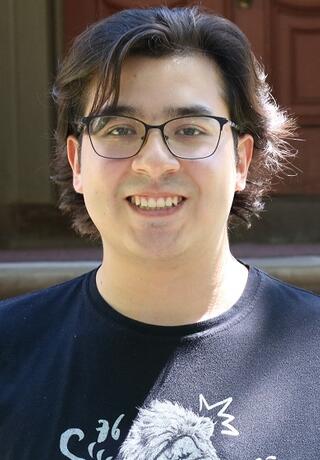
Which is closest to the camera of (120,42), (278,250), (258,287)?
(120,42)

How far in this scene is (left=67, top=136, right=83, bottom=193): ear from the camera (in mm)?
1949

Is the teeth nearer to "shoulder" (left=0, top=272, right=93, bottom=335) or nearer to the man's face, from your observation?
the man's face

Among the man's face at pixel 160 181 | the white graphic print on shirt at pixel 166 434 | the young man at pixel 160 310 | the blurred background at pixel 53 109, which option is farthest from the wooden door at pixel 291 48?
the white graphic print on shirt at pixel 166 434

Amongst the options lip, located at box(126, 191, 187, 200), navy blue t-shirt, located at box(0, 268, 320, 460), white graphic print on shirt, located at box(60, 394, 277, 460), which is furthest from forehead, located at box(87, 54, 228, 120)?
white graphic print on shirt, located at box(60, 394, 277, 460)

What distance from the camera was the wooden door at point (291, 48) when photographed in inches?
174

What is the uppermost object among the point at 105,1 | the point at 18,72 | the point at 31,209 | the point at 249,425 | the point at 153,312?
the point at 105,1

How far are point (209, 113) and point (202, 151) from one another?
9cm

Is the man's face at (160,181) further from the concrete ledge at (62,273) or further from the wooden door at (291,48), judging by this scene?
the wooden door at (291,48)

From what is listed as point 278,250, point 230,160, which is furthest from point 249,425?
point 278,250

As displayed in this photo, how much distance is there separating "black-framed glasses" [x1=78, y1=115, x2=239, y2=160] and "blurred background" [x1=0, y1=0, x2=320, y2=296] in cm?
225

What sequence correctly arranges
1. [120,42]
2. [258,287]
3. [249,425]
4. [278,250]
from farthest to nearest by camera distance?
1. [278,250]
2. [258,287]
3. [120,42]
4. [249,425]

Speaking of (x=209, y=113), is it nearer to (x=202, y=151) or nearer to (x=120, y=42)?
(x=202, y=151)

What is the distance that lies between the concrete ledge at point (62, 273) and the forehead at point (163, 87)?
1.81 metres

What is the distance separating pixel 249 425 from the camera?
1.66 meters
